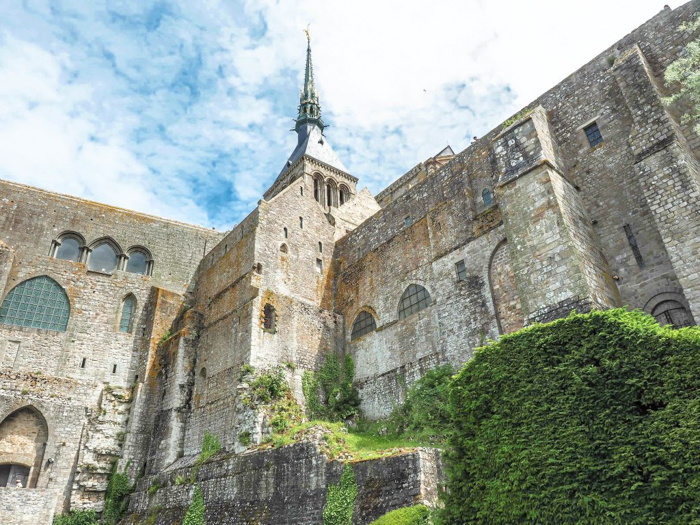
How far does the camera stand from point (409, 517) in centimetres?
947

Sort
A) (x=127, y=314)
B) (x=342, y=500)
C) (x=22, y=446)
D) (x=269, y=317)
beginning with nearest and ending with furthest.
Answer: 1. (x=342, y=500)
2. (x=22, y=446)
3. (x=269, y=317)
4. (x=127, y=314)

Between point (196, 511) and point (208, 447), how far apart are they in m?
2.33

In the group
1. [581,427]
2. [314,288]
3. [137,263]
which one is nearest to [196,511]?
[314,288]

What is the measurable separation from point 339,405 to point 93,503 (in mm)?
9193

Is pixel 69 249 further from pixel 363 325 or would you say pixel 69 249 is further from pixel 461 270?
pixel 461 270

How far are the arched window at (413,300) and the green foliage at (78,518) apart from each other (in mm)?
12466

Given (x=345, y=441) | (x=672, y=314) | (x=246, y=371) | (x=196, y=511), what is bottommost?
(x=196, y=511)

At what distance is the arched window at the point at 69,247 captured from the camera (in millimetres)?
22250

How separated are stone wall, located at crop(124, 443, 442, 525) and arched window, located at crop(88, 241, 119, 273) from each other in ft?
31.6

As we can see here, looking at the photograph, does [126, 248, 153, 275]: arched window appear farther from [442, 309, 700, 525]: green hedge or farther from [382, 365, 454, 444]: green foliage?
[442, 309, 700, 525]: green hedge

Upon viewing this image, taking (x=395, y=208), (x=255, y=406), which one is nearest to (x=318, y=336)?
(x=255, y=406)

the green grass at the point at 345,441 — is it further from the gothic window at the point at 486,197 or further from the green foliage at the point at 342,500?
the gothic window at the point at 486,197

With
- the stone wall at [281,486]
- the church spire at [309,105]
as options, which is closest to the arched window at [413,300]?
the stone wall at [281,486]

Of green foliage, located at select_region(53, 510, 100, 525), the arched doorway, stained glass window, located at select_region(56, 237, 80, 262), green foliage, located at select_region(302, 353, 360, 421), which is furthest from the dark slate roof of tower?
green foliage, located at select_region(53, 510, 100, 525)
